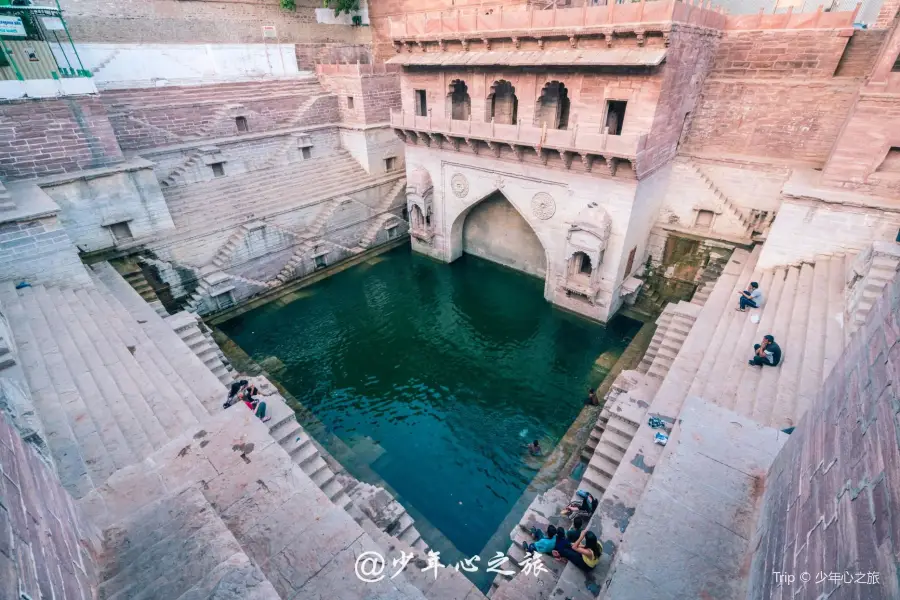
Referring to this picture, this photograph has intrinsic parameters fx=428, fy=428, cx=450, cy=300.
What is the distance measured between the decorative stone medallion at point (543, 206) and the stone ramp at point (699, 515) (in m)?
9.42

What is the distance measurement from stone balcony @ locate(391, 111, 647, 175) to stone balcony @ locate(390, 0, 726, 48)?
2.42 metres

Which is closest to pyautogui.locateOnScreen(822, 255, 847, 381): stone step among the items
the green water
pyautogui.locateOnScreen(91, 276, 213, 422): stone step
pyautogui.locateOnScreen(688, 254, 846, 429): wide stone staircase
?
pyautogui.locateOnScreen(688, 254, 846, 429): wide stone staircase

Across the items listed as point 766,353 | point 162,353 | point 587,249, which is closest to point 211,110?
point 162,353

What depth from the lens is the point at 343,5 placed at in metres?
24.1

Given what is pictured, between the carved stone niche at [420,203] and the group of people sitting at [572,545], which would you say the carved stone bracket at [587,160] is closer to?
the carved stone niche at [420,203]

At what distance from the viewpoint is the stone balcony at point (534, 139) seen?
1159 centimetres

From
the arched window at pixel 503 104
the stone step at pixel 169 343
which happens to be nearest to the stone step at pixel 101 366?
the stone step at pixel 169 343

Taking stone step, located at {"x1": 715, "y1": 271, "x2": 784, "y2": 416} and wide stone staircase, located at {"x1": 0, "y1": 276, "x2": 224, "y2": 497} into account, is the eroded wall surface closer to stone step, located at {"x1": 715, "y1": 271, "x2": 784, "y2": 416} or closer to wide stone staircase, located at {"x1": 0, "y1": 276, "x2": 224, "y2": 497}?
stone step, located at {"x1": 715, "y1": 271, "x2": 784, "y2": 416}

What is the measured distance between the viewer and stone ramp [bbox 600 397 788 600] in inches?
176

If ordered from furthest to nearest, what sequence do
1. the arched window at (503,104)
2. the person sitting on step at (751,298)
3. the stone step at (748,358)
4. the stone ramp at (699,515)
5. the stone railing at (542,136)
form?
the arched window at (503,104), the stone railing at (542,136), the person sitting on step at (751,298), the stone step at (748,358), the stone ramp at (699,515)

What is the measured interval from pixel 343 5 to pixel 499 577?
1100 inches

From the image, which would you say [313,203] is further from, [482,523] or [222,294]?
[482,523]

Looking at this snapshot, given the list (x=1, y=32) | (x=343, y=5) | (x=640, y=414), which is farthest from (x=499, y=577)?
(x=343, y=5)

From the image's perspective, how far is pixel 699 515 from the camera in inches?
195
